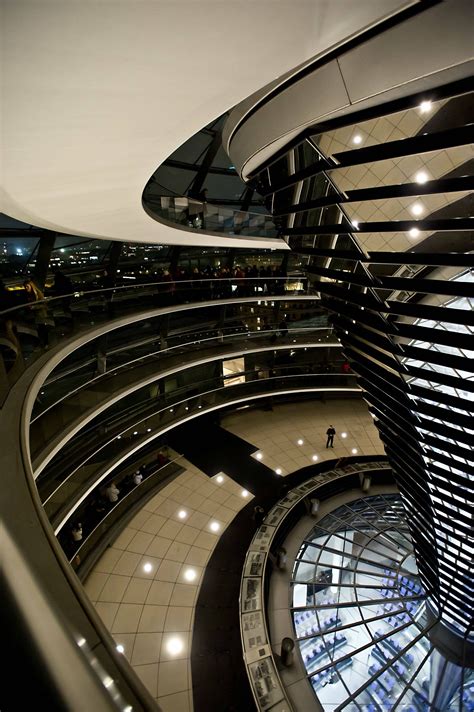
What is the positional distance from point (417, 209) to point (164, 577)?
12.4m

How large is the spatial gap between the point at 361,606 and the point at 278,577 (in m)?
2.63

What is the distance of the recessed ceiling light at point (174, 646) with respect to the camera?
9039 mm

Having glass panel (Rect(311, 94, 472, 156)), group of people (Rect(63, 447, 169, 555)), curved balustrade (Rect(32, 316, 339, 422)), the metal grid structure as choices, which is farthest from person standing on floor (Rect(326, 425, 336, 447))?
glass panel (Rect(311, 94, 472, 156))

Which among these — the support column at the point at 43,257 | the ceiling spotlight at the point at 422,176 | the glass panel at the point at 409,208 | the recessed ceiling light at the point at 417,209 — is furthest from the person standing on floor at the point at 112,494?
the ceiling spotlight at the point at 422,176

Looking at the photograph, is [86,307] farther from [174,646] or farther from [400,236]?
[174,646]

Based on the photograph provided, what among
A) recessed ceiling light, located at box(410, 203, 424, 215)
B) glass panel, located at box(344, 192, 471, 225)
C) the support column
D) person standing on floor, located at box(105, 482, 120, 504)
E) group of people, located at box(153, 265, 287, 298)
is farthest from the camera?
group of people, located at box(153, 265, 287, 298)

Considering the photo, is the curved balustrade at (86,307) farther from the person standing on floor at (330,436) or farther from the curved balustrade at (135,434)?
A: the person standing on floor at (330,436)

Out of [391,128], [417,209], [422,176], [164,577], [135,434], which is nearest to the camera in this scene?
[391,128]

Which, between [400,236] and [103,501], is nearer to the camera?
[400,236]

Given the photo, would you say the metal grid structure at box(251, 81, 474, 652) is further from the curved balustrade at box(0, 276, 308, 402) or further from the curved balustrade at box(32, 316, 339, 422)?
the curved balustrade at box(32, 316, 339, 422)

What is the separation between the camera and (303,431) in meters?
19.5

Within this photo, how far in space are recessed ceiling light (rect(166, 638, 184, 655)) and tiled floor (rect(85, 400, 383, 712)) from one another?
0.02 meters

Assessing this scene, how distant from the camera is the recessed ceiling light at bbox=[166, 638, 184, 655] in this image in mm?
9039

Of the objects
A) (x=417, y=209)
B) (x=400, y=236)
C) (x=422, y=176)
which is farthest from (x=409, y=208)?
(x=400, y=236)
